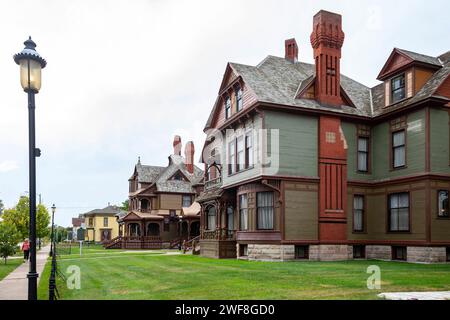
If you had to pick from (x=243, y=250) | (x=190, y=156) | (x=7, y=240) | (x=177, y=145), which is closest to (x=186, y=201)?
(x=190, y=156)

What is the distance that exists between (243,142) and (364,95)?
346 inches

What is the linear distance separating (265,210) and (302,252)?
301 cm

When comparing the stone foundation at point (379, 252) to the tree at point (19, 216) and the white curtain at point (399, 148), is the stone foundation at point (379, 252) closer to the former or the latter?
the white curtain at point (399, 148)

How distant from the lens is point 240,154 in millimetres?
28203

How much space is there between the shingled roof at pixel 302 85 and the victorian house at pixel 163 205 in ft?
81.6

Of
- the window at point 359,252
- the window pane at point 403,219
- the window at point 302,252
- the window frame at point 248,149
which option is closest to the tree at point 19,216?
the window frame at point 248,149

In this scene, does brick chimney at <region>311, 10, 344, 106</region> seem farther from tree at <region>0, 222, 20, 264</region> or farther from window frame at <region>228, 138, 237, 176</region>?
tree at <region>0, 222, 20, 264</region>

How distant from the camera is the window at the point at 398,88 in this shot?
2617 centimetres

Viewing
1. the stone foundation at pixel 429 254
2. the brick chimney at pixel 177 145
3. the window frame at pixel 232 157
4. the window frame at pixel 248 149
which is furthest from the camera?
the brick chimney at pixel 177 145

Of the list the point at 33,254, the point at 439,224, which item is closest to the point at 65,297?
the point at 33,254

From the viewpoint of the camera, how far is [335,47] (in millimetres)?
27156
